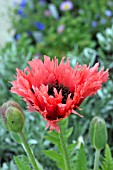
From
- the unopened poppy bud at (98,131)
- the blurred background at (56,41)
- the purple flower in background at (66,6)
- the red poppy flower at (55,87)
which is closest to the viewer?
the red poppy flower at (55,87)

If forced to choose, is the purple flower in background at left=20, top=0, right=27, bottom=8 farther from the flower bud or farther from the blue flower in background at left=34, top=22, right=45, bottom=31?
the flower bud

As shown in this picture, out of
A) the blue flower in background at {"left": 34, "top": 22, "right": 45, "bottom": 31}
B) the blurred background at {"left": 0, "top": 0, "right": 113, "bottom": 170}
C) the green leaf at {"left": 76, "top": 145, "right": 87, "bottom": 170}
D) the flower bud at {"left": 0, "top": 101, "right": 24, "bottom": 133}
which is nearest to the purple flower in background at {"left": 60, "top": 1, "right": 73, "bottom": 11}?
the blurred background at {"left": 0, "top": 0, "right": 113, "bottom": 170}

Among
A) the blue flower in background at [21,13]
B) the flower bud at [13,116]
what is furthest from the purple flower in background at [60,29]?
the flower bud at [13,116]

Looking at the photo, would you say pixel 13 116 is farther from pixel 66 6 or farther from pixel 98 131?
pixel 66 6

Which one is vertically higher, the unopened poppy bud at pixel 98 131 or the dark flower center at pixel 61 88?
the dark flower center at pixel 61 88

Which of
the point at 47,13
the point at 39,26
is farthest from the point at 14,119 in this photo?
the point at 47,13

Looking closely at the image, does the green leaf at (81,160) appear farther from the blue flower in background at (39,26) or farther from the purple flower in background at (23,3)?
the purple flower in background at (23,3)

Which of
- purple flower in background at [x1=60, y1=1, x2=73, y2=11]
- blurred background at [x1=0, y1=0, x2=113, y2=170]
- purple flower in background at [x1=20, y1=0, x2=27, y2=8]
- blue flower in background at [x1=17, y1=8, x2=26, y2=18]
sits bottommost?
blurred background at [x1=0, y1=0, x2=113, y2=170]
